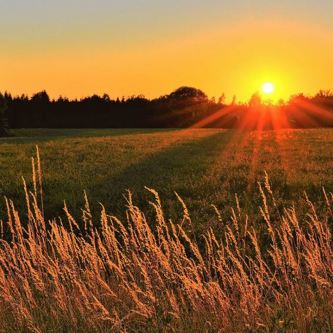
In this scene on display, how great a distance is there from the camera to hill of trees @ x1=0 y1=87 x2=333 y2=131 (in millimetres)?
63281

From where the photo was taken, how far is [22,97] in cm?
8294

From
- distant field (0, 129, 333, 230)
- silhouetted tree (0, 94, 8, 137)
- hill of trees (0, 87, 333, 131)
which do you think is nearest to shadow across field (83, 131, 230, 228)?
distant field (0, 129, 333, 230)

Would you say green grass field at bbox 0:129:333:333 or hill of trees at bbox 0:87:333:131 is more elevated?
hill of trees at bbox 0:87:333:131

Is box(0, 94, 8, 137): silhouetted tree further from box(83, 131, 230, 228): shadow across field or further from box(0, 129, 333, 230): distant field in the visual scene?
box(83, 131, 230, 228): shadow across field

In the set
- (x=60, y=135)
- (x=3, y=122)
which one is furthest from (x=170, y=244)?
(x=3, y=122)

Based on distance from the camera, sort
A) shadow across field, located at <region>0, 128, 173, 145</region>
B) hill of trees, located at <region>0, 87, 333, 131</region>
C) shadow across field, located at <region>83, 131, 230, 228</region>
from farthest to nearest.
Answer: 1. hill of trees, located at <region>0, 87, 333, 131</region>
2. shadow across field, located at <region>0, 128, 173, 145</region>
3. shadow across field, located at <region>83, 131, 230, 228</region>

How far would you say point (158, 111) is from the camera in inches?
3145

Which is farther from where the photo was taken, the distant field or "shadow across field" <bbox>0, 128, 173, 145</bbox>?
"shadow across field" <bbox>0, 128, 173, 145</bbox>

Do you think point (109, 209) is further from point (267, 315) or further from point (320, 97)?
point (320, 97)

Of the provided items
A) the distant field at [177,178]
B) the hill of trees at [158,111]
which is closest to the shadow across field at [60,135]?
the hill of trees at [158,111]

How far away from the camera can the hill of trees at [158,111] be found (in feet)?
208

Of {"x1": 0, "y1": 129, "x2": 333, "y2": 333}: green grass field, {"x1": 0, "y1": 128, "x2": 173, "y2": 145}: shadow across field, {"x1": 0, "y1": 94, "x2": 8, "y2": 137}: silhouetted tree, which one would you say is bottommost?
{"x1": 0, "y1": 129, "x2": 333, "y2": 333}: green grass field

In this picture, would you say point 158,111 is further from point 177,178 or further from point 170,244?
point 170,244

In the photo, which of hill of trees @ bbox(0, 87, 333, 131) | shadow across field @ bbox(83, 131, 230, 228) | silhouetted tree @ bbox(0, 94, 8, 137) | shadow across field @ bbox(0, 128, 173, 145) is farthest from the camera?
hill of trees @ bbox(0, 87, 333, 131)
